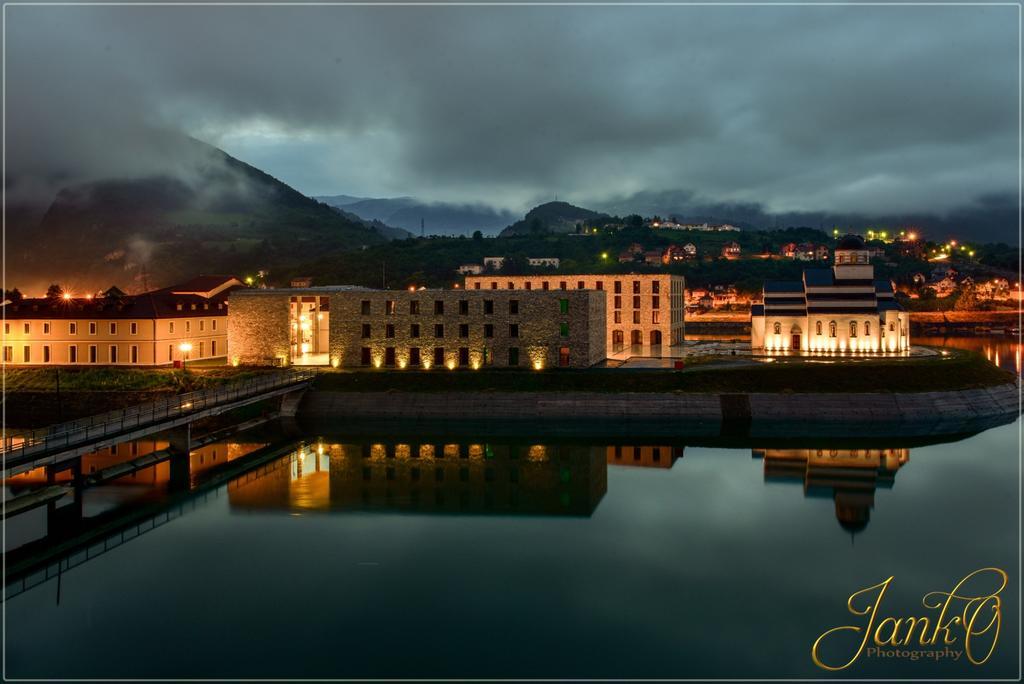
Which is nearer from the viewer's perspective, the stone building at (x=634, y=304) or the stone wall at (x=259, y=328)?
the stone wall at (x=259, y=328)

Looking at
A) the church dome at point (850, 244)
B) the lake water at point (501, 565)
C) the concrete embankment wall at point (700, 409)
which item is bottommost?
the lake water at point (501, 565)

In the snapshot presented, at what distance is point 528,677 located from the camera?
2314cm

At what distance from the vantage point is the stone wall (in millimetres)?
74625

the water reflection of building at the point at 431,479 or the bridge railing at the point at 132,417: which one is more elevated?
the bridge railing at the point at 132,417

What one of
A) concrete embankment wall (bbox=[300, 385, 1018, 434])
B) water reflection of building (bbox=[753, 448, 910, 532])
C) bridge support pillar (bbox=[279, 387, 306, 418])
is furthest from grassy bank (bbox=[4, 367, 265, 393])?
water reflection of building (bbox=[753, 448, 910, 532])

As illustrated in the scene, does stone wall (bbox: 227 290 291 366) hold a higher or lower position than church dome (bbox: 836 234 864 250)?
lower

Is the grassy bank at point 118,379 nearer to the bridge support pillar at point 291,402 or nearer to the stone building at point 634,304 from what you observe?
the bridge support pillar at point 291,402

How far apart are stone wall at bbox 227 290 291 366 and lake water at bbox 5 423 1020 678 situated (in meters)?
22.9

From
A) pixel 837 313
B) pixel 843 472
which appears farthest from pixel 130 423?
pixel 837 313

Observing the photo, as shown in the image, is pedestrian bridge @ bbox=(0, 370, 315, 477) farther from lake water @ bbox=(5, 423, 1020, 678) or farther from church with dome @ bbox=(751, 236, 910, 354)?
church with dome @ bbox=(751, 236, 910, 354)

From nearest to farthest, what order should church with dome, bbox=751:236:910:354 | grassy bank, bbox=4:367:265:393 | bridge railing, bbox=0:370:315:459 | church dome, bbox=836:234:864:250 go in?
bridge railing, bbox=0:370:315:459 < grassy bank, bbox=4:367:265:393 < church with dome, bbox=751:236:910:354 < church dome, bbox=836:234:864:250

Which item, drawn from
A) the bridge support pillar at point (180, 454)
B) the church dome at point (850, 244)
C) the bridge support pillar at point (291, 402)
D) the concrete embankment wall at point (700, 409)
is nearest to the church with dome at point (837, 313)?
the church dome at point (850, 244)

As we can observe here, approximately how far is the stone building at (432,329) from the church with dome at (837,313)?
24630 mm

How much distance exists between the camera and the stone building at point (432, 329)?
7138cm
